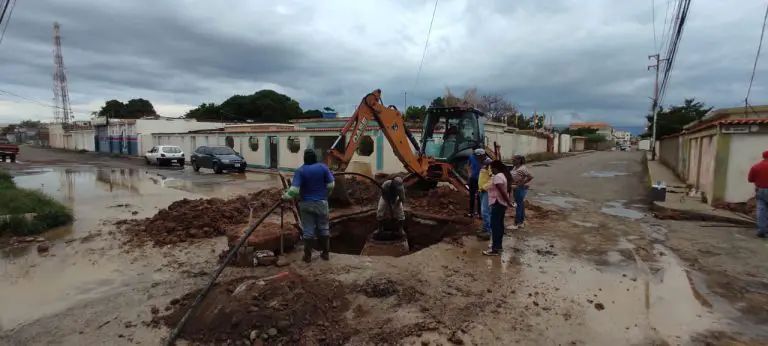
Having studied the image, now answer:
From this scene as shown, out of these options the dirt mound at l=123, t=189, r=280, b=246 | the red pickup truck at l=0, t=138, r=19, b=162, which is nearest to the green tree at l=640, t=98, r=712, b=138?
the dirt mound at l=123, t=189, r=280, b=246

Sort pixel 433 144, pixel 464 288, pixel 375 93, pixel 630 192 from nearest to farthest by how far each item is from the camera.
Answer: pixel 464 288
pixel 375 93
pixel 433 144
pixel 630 192

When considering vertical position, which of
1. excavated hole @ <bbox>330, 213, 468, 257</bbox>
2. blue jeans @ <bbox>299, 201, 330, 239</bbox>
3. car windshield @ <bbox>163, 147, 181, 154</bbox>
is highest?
car windshield @ <bbox>163, 147, 181, 154</bbox>

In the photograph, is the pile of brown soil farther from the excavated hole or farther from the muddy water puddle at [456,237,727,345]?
the excavated hole

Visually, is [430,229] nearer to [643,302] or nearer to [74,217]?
[643,302]

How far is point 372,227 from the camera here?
9500 millimetres

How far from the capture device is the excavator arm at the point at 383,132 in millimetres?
8422

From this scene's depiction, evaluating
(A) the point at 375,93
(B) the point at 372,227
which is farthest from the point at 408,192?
(A) the point at 375,93

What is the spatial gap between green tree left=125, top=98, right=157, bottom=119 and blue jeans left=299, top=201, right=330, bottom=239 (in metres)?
69.7

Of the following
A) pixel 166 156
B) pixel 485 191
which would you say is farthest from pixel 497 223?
pixel 166 156

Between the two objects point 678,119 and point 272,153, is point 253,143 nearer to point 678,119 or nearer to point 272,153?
point 272,153

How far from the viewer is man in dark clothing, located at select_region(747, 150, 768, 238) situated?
25.8 ft

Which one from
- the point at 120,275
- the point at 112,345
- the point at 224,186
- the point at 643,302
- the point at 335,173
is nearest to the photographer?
the point at 112,345

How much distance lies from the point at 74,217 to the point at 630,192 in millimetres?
16807

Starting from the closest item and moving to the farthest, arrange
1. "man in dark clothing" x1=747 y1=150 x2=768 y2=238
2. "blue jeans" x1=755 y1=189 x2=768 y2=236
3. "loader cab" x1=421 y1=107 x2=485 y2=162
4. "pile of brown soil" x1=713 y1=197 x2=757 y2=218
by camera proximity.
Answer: "man in dark clothing" x1=747 y1=150 x2=768 y2=238 < "blue jeans" x1=755 y1=189 x2=768 y2=236 < "pile of brown soil" x1=713 y1=197 x2=757 y2=218 < "loader cab" x1=421 y1=107 x2=485 y2=162
